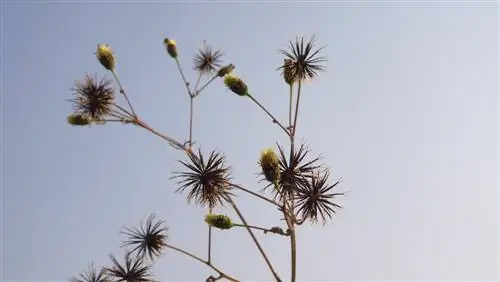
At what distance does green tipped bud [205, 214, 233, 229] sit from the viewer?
28.6 feet

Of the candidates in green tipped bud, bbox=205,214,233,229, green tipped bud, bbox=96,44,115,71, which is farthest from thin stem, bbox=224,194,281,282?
green tipped bud, bbox=96,44,115,71

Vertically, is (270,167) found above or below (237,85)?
below

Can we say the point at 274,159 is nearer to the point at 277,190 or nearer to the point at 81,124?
the point at 277,190

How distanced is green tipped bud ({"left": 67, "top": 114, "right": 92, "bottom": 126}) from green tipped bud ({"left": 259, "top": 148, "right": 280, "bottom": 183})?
3296 mm

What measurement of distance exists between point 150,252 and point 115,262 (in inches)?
21.4

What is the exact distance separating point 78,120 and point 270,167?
3.58m

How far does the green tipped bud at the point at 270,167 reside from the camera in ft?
27.1

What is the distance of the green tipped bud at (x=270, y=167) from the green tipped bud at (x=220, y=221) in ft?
2.85

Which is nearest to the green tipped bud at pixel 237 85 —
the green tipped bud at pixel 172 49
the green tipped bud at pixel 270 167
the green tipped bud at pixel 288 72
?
the green tipped bud at pixel 288 72

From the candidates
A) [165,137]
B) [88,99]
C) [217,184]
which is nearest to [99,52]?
[88,99]

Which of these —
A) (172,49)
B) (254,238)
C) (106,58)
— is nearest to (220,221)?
(254,238)

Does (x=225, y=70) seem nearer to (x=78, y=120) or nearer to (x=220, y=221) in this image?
(x=78, y=120)

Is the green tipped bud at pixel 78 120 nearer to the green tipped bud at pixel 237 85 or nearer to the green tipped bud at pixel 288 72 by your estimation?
the green tipped bud at pixel 237 85

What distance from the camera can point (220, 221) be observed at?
870cm
